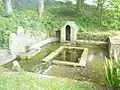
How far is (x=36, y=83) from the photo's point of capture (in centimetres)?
609

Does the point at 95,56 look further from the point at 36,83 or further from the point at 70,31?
the point at 36,83

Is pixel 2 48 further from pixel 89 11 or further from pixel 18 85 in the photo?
pixel 89 11

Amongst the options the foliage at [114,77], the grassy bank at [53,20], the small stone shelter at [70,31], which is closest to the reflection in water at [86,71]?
the foliage at [114,77]

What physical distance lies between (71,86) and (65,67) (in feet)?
10.7

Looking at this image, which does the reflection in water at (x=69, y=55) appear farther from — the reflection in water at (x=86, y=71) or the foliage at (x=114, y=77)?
the foliage at (x=114, y=77)

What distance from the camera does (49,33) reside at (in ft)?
53.2

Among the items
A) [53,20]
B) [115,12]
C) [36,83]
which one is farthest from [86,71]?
[53,20]

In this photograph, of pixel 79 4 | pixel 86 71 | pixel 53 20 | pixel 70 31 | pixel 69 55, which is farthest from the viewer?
pixel 79 4

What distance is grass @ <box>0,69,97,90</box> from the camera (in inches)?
230

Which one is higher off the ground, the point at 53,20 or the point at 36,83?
the point at 53,20

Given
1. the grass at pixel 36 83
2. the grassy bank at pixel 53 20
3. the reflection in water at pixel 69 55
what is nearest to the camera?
the grass at pixel 36 83

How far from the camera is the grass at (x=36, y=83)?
5.83 m

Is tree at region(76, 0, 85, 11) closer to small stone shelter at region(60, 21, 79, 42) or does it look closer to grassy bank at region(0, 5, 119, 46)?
grassy bank at region(0, 5, 119, 46)

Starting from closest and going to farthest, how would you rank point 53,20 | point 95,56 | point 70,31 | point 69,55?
point 95,56, point 69,55, point 70,31, point 53,20
